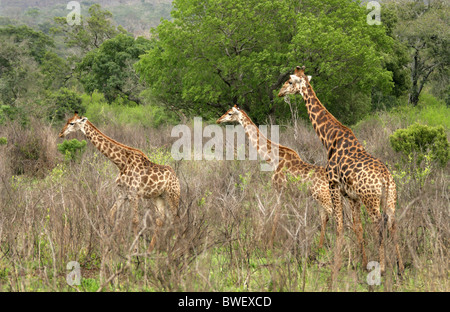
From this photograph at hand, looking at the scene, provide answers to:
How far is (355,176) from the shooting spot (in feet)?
15.2

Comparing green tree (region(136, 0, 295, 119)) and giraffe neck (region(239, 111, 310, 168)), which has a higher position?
green tree (region(136, 0, 295, 119))

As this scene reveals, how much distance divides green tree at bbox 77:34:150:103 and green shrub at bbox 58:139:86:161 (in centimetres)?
1456

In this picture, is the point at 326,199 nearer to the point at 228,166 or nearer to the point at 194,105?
the point at 228,166

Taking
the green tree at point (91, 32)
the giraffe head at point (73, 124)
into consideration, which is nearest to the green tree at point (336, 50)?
the giraffe head at point (73, 124)

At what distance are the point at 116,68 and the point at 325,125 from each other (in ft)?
69.1

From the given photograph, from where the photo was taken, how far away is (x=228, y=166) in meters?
8.95

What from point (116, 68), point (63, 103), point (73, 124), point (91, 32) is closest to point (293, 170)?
point (73, 124)

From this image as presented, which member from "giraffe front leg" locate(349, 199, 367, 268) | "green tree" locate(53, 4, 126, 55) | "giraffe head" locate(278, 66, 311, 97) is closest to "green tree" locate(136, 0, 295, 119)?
"giraffe head" locate(278, 66, 311, 97)

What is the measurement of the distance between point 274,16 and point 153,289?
1115 centimetres

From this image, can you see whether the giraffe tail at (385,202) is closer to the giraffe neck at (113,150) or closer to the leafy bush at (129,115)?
the giraffe neck at (113,150)

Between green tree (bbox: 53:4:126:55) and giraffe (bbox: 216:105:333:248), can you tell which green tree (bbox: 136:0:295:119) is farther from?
green tree (bbox: 53:4:126:55)

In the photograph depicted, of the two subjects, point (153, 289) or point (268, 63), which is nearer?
point (153, 289)

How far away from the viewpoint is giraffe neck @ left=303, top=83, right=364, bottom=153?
5.07 meters
